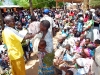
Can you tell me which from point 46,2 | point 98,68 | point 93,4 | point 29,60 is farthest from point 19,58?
point 46,2

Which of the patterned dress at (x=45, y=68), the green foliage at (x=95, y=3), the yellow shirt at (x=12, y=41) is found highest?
the yellow shirt at (x=12, y=41)

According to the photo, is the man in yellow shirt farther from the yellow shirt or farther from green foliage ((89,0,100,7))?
green foliage ((89,0,100,7))

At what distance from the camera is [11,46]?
4.51 m

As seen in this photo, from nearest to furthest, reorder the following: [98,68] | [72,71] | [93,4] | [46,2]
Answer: [98,68] < [72,71] < [93,4] < [46,2]

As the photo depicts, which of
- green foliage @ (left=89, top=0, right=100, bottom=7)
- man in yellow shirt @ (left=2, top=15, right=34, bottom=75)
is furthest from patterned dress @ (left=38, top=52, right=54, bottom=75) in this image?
green foliage @ (left=89, top=0, right=100, bottom=7)

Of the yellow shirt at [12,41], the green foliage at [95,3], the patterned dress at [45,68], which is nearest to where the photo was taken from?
the yellow shirt at [12,41]

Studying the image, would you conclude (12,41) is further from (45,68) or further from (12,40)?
(45,68)

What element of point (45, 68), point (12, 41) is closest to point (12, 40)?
point (12, 41)

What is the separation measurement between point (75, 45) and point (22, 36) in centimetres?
259

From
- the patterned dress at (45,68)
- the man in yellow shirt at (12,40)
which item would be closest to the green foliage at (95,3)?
the patterned dress at (45,68)

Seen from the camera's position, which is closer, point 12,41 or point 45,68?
point 12,41

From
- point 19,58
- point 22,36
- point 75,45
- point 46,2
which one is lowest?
point 46,2

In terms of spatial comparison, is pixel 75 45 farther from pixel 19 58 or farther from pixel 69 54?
pixel 19 58

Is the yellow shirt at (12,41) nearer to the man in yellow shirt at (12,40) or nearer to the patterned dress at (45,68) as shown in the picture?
the man in yellow shirt at (12,40)
